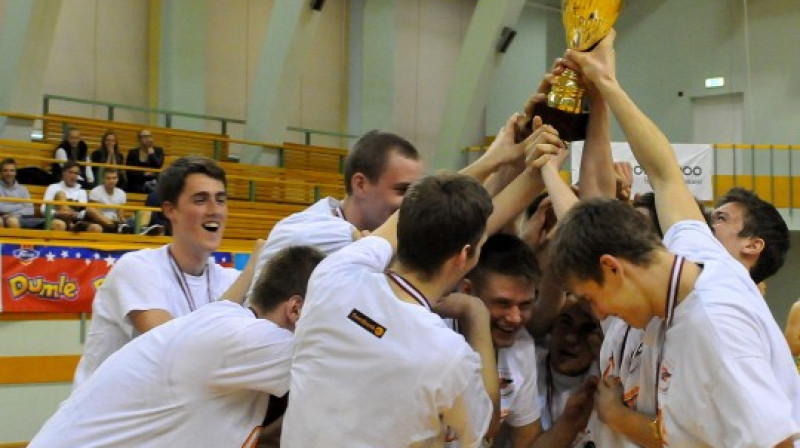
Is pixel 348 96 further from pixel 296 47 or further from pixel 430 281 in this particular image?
pixel 430 281

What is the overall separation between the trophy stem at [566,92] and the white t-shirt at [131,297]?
1.96 meters

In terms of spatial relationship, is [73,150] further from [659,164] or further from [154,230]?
[659,164]

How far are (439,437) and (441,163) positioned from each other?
1693 cm

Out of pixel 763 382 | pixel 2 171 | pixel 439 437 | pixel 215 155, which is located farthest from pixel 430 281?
pixel 215 155

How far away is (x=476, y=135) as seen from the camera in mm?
21859

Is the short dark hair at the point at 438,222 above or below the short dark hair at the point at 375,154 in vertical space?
below

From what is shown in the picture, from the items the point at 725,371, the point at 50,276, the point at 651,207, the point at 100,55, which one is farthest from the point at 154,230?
the point at 725,371

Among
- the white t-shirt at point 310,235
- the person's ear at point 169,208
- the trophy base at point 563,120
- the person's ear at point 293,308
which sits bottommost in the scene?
the person's ear at point 293,308

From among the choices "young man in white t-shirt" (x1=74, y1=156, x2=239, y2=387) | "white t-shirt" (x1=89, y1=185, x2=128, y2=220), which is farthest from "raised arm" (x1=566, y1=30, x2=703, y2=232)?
"white t-shirt" (x1=89, y1=185, x2=128, y2=220)

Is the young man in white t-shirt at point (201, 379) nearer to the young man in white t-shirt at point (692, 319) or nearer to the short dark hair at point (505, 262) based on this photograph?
the short dark hair at point (505, 262)

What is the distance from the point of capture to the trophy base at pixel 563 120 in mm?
3387

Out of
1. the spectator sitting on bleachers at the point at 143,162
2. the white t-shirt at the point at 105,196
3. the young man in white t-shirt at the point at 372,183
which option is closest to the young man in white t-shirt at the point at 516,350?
the young man in white t-shirt at the point at 372,183

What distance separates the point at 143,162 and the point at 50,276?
4771mm

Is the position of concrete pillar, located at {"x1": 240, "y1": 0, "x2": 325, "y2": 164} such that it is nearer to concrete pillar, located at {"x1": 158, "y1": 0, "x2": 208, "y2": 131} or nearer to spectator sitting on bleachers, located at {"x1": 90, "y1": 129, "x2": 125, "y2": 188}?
concrete pillar, located at {"x1": 158, "y1": 0, "x2": 208, "y2": 131}
